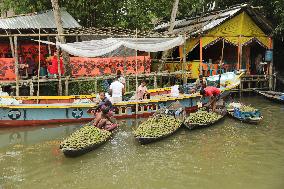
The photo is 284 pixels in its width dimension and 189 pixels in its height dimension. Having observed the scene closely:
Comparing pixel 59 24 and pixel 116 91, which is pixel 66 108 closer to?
pixel 116 91

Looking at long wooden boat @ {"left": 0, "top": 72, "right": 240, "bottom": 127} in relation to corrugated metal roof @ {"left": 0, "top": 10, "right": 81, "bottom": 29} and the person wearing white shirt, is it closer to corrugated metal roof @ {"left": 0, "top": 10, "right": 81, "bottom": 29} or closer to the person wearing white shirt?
the person wearing white shirt

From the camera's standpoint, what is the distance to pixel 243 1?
85.3 feet

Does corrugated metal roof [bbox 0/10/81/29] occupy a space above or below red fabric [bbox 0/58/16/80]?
above

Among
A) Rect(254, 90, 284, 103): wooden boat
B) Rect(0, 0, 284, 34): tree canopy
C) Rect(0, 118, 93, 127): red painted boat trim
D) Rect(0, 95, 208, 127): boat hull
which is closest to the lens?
Rect(0, 95, 208, 127): boat hull

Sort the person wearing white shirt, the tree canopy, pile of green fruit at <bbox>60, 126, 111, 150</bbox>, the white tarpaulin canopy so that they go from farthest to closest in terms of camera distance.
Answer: the tree canopy → the person wearing white shirt → the white tarpaulin canopy → pile of green fruit at <bbox>60, 126, 111, 150</bbox>

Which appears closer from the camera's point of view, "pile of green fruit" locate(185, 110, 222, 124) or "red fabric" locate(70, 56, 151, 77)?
"pile of green fruit" locate(185, 110, 222, 124)

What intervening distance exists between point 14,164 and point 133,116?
6.54 meters

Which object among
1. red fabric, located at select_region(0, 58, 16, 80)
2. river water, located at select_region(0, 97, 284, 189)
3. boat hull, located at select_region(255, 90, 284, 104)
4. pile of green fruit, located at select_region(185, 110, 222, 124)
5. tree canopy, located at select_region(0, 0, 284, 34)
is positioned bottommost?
river water, located at select_region(0, 97, 284, 189)

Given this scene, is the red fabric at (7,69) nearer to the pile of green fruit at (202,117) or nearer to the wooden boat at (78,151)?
the wooden boat at (78,151)

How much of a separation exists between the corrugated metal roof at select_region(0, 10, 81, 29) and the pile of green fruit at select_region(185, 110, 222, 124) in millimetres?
9596

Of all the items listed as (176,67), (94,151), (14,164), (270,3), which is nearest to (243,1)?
(270,3)

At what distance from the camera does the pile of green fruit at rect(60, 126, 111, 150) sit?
1076 centimetres

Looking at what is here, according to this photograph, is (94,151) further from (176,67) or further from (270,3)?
(270,3)

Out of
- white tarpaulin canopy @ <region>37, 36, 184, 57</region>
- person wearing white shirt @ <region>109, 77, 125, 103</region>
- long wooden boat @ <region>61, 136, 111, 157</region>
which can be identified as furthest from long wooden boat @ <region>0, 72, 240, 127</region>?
long wooden boat @ <region>61, 136, 111, 157</region>
